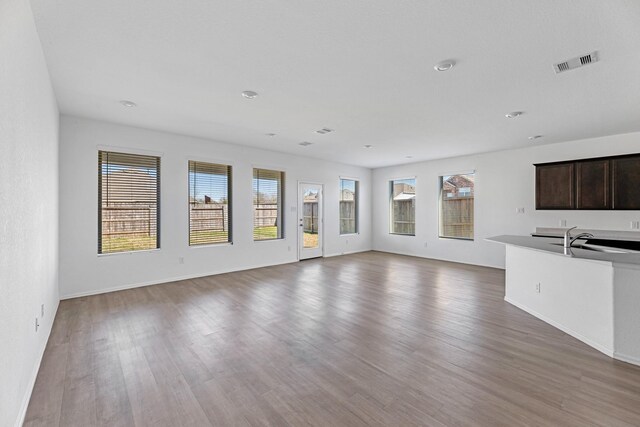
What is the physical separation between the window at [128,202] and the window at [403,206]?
653 cm

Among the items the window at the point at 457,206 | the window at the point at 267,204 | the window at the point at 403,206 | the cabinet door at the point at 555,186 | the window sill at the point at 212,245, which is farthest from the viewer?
the window at the point at 403,206

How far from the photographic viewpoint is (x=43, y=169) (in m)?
2.85

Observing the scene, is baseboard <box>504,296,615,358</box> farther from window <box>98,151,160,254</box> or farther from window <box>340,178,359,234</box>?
window <box>98,151,160,254</box>

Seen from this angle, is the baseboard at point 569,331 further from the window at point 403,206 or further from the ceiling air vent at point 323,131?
the window at point 403,206

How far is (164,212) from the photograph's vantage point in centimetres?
519

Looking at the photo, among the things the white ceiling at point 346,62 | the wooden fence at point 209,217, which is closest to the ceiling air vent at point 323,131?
the white ceiling at point 346,62

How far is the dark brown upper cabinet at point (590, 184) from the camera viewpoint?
4711mm

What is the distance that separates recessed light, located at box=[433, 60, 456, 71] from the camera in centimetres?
264

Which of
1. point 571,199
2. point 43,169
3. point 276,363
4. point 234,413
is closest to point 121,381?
point 234,413

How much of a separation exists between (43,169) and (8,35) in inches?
67.2

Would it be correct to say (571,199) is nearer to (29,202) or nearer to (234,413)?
(234,413)

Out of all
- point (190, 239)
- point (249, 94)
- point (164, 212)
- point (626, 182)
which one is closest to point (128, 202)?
point (164, 212)

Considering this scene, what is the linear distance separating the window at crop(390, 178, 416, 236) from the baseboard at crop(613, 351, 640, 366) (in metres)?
5.83

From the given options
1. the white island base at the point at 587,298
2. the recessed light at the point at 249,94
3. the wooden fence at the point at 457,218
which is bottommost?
the white island base at the point at 587,298
